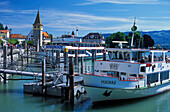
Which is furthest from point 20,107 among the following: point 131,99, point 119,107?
point 131,99

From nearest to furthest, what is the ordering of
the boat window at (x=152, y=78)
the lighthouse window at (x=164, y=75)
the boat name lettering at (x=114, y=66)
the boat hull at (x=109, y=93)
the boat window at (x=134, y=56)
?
the boat hull at (x=109, y=93) < the boat name lettering at (x=114, y=66) < the boat window at (x=134, y=56) < the boat window at (x=152, y=78) < the lighthouse window at (x=164, y=75)

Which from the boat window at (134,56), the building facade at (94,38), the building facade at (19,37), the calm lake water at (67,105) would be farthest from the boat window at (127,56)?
the building facade at (19,37)

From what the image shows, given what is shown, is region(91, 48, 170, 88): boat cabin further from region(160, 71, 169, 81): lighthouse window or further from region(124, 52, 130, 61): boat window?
region(160, 71, 169, 81): lighthouse window

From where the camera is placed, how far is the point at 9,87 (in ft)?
95.8

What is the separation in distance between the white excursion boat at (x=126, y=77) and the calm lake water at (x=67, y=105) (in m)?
0.70

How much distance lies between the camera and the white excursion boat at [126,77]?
21156 mm

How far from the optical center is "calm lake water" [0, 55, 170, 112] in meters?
21.2

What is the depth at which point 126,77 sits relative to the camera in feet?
76.1

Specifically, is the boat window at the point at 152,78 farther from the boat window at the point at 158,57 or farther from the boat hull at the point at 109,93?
the boat hull at the point at 109,93

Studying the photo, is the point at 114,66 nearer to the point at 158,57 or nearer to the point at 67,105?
the point at 67,105

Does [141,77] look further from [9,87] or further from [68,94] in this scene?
[9,87]

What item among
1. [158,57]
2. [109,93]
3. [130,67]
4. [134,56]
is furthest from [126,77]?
[158,57]

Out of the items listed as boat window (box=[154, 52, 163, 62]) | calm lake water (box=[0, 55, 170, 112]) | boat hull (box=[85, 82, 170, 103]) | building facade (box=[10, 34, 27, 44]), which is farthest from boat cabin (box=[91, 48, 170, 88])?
building facade (box=[10, 34, 27, 44])

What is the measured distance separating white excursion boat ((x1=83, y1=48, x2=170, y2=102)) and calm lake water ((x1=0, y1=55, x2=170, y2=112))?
2.29ft
